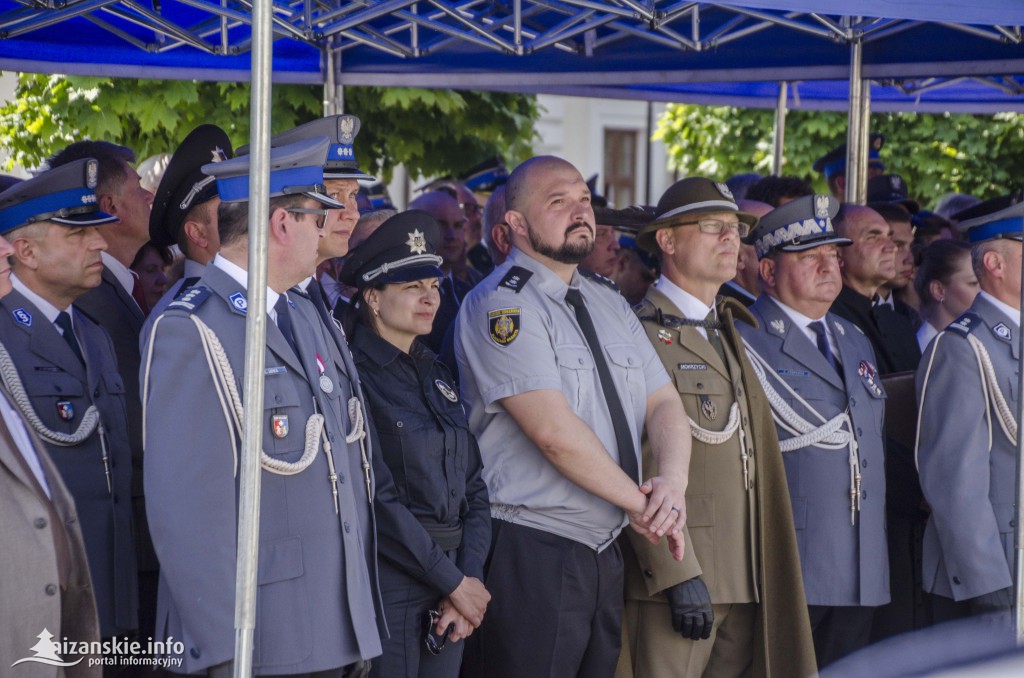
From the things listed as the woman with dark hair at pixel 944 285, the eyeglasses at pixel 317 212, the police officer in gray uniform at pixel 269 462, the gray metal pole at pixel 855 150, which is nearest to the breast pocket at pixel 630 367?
the police officer in gray uniform at pixel 269 462

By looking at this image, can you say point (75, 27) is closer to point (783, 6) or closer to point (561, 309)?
point (561, 309)

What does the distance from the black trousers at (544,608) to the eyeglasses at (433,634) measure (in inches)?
13.1

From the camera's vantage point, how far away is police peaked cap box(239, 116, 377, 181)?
13.1 ft

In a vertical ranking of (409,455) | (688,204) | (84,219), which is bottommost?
(409,455)

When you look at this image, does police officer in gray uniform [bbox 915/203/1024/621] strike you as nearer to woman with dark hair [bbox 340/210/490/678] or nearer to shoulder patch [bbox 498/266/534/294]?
shoulder patch [bbox 498/266/534/294]

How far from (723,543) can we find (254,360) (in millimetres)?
2106

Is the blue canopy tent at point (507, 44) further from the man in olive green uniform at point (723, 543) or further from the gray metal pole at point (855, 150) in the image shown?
the man in olive green uniform at point (723, 543)

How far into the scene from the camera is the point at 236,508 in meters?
3.27

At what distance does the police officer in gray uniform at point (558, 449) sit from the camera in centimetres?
428

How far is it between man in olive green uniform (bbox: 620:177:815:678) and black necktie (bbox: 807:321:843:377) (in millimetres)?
462

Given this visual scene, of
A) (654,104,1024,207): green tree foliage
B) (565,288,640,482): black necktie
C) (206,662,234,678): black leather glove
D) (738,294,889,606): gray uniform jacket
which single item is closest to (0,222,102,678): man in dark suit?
(206,662,234,678): black leather glove

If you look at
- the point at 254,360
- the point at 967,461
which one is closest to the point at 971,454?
the point at 967,461

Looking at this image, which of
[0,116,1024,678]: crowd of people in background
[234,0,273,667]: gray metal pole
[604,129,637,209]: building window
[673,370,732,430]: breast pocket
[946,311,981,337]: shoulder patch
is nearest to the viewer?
[234,0,273,667]: gray metal pole

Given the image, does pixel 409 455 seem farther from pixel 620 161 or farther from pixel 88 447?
pixel 620 161
